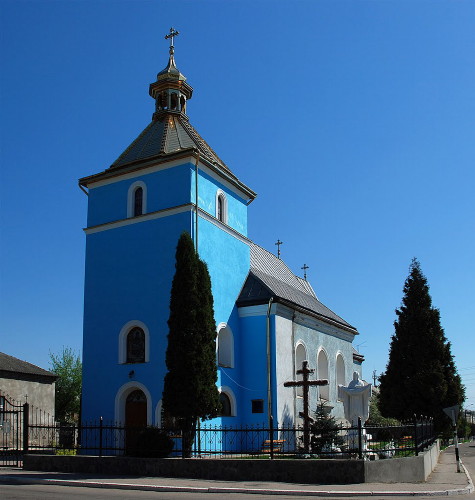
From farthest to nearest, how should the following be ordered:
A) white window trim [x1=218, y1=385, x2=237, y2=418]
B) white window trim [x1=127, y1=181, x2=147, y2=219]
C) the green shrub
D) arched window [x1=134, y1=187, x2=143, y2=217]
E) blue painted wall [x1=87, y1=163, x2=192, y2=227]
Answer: arched window [x1=134, y1=187, x2=143, y2=217], white window trim [x1=127, y1=181, x2=147, y2=219], white window trim [x1=218, y1=385, x2=237, y2=418], blue painted wall [x1=87, y1=163, x2=192, y2=227], the green shrub

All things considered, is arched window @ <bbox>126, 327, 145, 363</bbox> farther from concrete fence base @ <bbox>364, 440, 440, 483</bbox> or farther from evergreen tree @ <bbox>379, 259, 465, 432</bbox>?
evergreen tree @ <bbox>379, 259, 465, 432</bbox>

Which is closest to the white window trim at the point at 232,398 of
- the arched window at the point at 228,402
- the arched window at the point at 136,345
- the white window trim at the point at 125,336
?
the arched window at the point at 228,402

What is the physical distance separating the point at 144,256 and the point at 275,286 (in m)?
6.75

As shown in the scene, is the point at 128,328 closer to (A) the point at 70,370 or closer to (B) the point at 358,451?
(B) the point at 358,451

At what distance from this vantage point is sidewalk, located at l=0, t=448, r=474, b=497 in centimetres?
1215

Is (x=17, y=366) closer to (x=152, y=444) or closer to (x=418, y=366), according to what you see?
(x=152, y=444)

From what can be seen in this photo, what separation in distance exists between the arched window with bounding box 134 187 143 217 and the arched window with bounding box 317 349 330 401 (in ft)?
36.4

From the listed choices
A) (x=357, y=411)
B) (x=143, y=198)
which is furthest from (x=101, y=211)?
(x=357, y=411)

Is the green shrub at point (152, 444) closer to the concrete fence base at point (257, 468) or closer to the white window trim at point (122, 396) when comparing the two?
the concrete fence base at point (257, 468)

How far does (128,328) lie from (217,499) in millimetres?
11340

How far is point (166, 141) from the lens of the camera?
23625 mm

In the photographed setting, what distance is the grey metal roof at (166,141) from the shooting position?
76.7ft

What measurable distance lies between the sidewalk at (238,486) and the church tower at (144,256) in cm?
616

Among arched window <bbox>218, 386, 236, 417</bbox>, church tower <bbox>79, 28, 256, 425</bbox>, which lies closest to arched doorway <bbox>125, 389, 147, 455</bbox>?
church tower <bbox>79, 28, 256, 425</bbox>
